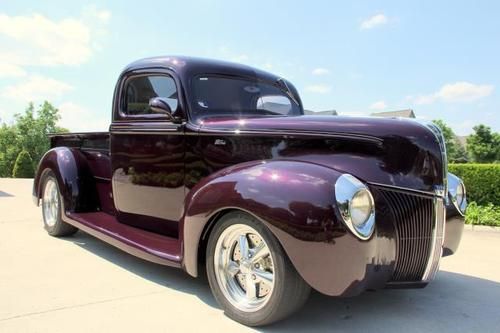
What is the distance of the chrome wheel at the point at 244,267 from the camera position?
9.09ft

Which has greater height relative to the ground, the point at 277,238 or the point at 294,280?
the point at 277,238

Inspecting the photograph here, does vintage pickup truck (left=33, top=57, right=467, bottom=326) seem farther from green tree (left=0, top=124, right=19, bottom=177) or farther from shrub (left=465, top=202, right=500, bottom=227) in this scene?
green tree (left=0, top=124, right=19, bottom=177)

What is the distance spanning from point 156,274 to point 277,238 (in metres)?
1.65

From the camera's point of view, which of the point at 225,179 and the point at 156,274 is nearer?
the point at 225,179

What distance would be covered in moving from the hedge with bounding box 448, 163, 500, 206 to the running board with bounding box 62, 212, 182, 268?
7.12 m

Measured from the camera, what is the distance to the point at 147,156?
392cm

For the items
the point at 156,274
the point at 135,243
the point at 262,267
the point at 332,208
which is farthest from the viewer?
the point at 156,274

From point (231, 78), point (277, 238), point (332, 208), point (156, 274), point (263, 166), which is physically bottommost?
point (156, 274)

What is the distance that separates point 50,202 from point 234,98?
284 centimetres

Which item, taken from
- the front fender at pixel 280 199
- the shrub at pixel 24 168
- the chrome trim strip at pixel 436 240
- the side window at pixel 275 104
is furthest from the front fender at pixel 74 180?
the shrub at pixel 24 168

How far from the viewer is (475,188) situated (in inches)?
347

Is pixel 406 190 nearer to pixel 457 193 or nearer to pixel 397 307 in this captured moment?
pixel 397 307

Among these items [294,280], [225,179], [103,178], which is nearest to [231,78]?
[225,179]

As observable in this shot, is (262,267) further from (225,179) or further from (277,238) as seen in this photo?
(225,179)
